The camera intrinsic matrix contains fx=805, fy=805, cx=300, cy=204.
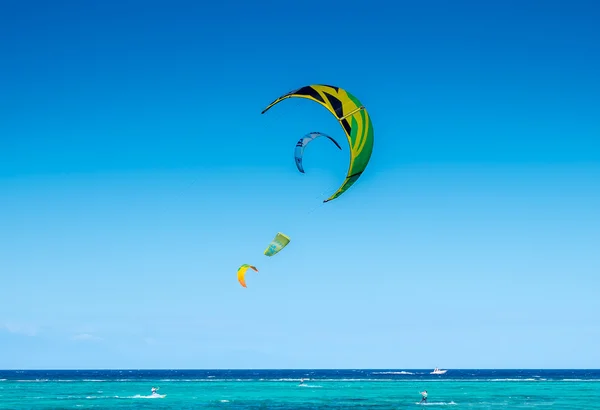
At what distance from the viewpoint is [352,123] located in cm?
1769

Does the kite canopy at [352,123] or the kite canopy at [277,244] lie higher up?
the kite canopy at [352,123]

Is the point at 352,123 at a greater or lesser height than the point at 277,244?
greater

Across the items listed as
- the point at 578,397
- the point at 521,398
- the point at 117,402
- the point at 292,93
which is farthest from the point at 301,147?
the point at 578,397

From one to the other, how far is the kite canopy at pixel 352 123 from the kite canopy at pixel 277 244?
173 cm

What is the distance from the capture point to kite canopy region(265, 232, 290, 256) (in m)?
18.0

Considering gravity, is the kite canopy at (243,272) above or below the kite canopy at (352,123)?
below

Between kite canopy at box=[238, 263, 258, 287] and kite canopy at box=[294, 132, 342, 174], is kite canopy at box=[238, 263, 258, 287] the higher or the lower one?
the lower one

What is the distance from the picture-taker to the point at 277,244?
18.2 metres

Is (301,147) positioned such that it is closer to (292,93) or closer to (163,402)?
(292,93)

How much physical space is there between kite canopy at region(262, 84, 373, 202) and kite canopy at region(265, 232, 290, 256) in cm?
173

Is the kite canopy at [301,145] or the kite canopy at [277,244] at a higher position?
the kite canopy at [301,145]

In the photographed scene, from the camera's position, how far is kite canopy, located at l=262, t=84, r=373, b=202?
17.5 meters

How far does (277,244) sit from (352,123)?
3.19 metres

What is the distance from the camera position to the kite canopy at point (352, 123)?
57.3 ft
